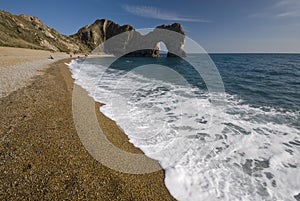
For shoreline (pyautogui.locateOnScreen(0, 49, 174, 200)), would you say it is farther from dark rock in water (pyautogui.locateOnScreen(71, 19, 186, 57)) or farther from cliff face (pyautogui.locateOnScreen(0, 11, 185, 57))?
dark rock in water (pyautogui.locateOnScreen(71, 19, 186, 57))

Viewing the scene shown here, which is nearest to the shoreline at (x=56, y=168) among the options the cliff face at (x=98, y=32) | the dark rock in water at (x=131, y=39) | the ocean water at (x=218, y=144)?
the ocean water at (x=218, y=144)

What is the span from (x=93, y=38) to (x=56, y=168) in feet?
460

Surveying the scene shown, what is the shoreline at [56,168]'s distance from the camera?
9.30 feet

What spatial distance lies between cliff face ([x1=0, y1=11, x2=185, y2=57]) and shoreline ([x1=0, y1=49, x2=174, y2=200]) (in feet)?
146

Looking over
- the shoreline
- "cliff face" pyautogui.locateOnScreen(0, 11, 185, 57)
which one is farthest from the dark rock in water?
the shoreline

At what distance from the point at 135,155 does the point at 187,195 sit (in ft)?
5.88

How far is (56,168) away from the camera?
3.31 metres

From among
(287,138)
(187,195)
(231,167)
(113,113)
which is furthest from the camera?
(113,113)

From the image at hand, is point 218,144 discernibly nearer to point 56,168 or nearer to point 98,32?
point 56,168

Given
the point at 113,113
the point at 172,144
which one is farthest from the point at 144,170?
the point at 113,113

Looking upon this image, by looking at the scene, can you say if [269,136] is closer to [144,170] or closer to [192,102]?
[192,102]

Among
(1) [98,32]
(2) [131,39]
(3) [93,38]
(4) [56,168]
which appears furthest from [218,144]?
(1) [98,32]

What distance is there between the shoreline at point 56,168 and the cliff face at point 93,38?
44.6 m

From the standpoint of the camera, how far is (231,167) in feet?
13.5
